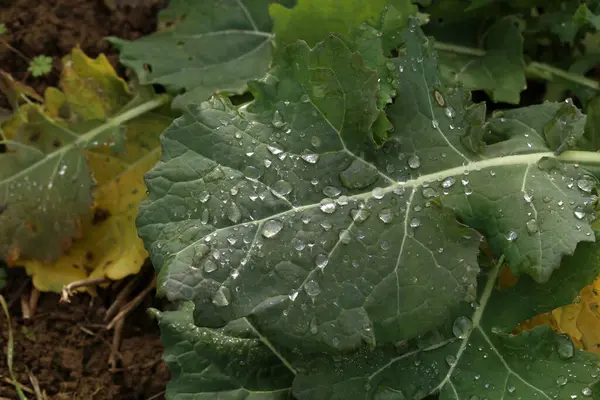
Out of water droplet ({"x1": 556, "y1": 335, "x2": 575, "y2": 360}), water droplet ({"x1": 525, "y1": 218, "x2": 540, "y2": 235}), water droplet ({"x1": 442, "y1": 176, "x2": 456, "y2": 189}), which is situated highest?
water droplet ({"x1": 442, "y1": 176, "x2": 456, "y2": 189})

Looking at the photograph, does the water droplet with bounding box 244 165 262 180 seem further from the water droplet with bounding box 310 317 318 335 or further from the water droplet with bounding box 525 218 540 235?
the water droplet with bounding box 525 218 540 235

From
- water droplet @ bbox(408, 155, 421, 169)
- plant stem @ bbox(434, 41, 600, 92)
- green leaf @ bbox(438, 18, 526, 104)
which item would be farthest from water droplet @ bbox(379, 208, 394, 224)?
plant stem @ bbox(434, 41, 600, 92)

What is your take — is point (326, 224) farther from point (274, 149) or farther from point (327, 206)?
point (274, 149)

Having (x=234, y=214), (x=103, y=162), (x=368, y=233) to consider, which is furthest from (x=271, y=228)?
(x=103, y=162)

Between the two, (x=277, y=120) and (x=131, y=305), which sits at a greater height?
(x=277, y=120)

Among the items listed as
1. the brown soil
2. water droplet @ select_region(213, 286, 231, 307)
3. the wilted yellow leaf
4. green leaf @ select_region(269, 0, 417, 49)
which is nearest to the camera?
water droplet @ select_region(213, 286, 231, 307)

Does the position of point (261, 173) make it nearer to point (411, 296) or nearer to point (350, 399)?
point (411, 296)

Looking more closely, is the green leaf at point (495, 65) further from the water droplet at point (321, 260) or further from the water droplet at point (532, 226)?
the water droplet at point (321, 260)
